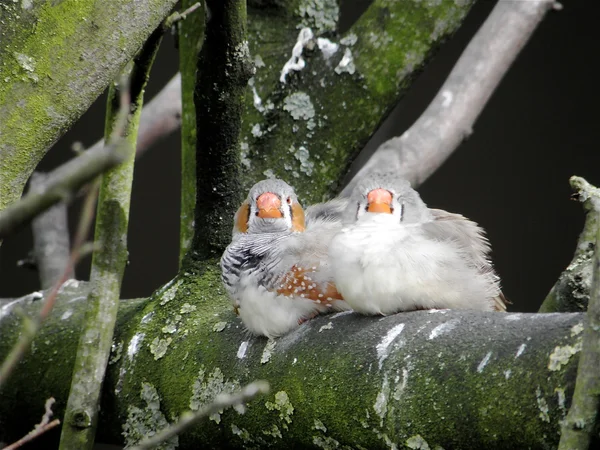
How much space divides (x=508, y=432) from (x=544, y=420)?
60 millimetres

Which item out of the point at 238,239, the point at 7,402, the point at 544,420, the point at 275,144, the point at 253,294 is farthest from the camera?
the point at 275,144

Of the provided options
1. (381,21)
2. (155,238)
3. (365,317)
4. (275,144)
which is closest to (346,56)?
(381,21)

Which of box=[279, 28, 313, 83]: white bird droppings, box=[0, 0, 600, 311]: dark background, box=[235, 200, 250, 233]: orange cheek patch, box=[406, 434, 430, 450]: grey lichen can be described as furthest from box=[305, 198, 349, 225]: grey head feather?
box=[0, 0, 600, 311]: dark background

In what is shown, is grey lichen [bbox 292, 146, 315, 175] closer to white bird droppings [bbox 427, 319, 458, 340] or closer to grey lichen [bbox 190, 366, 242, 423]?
grey lichen [bbox 190, 366, 242, 423]

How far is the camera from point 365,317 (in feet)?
4.90

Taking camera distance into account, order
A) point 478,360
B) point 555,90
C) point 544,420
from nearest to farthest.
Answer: point 544,420 < point 478,360 < point 555,90

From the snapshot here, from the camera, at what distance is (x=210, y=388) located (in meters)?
1.67

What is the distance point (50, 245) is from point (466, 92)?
1593mm

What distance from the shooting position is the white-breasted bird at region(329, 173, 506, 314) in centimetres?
151

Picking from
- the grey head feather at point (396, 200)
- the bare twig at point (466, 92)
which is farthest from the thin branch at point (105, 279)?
the bare twig at point (466, 92)

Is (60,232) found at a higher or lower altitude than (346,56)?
lower

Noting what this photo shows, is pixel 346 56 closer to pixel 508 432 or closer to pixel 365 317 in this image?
pixel 365 317

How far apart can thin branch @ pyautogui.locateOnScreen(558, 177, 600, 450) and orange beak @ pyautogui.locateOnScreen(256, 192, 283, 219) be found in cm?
110

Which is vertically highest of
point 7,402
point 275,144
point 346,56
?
point 346,56
